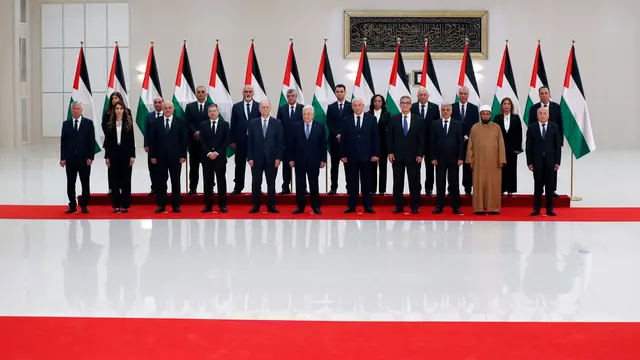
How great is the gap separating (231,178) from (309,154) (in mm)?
4975

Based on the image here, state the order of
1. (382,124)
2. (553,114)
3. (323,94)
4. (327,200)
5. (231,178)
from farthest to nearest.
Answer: (231,178), (323,94), (553,114), (327,200), (382,124)

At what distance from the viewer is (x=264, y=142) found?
12.4 metres

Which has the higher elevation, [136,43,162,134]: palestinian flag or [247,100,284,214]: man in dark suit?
[136,43,162,134]: palestinian flag

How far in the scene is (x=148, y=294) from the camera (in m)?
7.57

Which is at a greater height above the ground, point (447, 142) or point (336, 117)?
point (336, 117)

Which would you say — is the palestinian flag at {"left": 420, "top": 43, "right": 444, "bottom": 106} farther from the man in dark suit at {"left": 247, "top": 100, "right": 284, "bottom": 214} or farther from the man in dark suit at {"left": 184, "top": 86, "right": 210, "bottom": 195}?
the man in dark suit at {"left": 184, "top": 86, "right": 210, "bottom": 195}

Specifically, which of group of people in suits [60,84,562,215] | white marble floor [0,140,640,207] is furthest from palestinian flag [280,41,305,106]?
group of people in suits [60,84,562,215]

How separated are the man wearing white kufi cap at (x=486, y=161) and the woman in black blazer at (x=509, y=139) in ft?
2.54

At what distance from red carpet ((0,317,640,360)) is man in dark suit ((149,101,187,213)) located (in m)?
5.91

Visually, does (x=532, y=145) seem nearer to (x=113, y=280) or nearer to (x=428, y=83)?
(x=428, y=83)

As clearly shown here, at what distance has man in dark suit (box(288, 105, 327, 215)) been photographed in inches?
488

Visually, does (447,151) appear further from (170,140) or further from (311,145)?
(170,140)

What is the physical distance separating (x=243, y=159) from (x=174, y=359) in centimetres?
783

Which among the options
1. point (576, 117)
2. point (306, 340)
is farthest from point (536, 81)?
point (306, 340)
